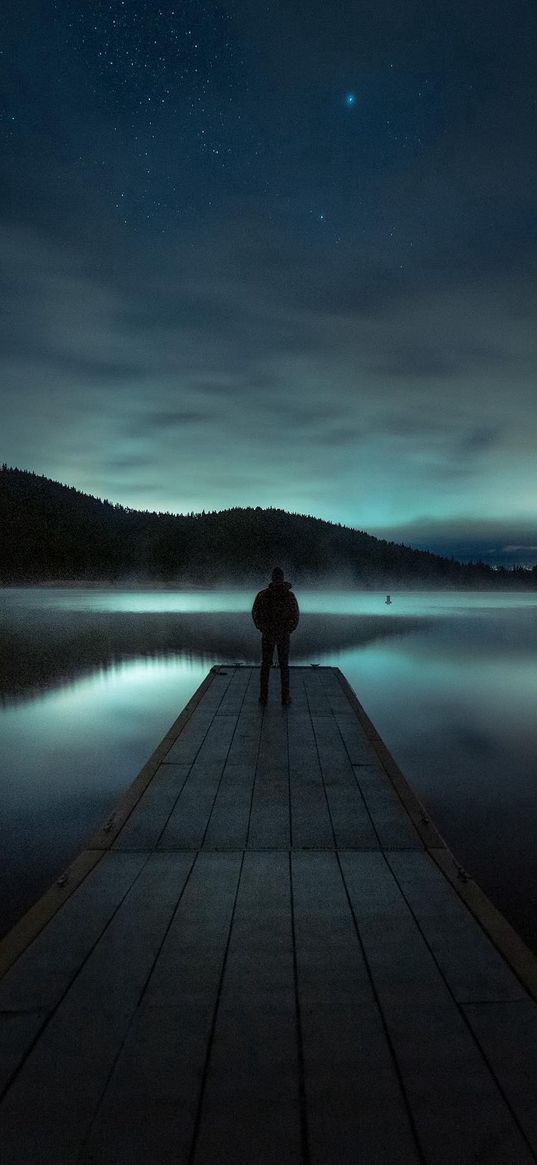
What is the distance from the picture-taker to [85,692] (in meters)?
20.4

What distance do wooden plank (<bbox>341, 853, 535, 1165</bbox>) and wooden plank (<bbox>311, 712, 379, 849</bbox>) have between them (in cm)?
140

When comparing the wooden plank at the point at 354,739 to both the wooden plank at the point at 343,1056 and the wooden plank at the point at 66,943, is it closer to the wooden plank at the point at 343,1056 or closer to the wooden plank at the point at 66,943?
the wooden plank at the point at 66,943

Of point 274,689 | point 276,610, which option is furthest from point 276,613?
point 274,689

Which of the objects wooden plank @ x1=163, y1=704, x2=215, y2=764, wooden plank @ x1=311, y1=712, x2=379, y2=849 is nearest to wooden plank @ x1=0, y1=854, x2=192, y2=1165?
wooden plank @ x1=311, y1=712, x2=379, y2=849

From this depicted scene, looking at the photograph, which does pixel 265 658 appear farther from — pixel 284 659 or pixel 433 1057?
pixel 433 1057

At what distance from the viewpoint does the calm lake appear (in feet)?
25.8

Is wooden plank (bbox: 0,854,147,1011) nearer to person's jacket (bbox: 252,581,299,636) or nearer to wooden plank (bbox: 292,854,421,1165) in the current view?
wooden plank (bbox: 292,854,421,1165)

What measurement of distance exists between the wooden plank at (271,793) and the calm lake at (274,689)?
2473 mm

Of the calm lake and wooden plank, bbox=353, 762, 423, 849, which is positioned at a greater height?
wooden plank, bbox=353, 762, 423, 849

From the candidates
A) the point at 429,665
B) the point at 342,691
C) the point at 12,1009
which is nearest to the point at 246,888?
the point at 12,1009

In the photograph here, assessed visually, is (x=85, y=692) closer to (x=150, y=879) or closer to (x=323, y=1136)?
(x=150, y=879)

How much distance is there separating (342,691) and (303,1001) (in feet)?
32.7

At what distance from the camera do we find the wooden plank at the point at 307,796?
5.60 metres

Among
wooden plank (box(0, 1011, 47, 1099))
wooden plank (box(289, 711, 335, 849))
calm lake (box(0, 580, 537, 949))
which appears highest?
wooden plank (box(0, 1011, 47, 1099))
